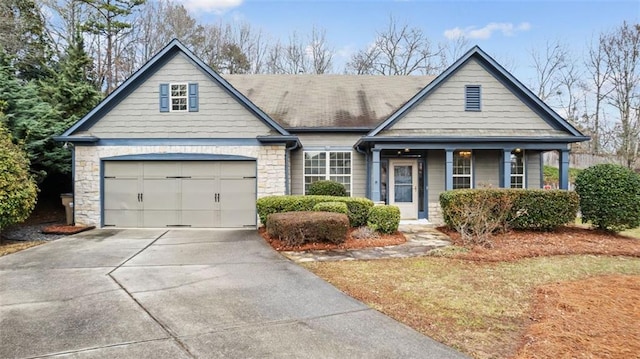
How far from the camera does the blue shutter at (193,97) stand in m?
11.4

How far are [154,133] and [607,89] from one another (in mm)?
28248

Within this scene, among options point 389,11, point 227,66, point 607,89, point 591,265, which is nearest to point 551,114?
point 591,265

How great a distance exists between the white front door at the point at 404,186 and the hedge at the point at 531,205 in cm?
312

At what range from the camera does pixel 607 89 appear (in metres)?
24.6

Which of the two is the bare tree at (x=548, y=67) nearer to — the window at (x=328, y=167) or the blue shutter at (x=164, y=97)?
the window at (x=328, y=167)

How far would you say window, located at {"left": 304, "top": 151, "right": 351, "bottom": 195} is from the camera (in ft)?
43.6

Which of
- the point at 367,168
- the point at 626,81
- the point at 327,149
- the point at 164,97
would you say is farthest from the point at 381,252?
the point at 626,81

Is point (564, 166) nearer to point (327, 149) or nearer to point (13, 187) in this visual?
point (327, 149)

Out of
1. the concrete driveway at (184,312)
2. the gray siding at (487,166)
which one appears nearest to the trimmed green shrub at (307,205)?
the concrete driveway at (184,312)

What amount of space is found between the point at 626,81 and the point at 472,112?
1862 cm

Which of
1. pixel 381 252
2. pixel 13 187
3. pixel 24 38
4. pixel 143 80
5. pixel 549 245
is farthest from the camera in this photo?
pixel 24 38

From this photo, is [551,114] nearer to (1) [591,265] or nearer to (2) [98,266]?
(1) [591,265]

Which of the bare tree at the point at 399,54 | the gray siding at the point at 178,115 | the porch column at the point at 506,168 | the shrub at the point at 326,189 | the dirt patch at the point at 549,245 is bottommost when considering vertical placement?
the dirt patch at the point at 549,245

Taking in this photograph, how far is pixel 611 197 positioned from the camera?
377 inches
